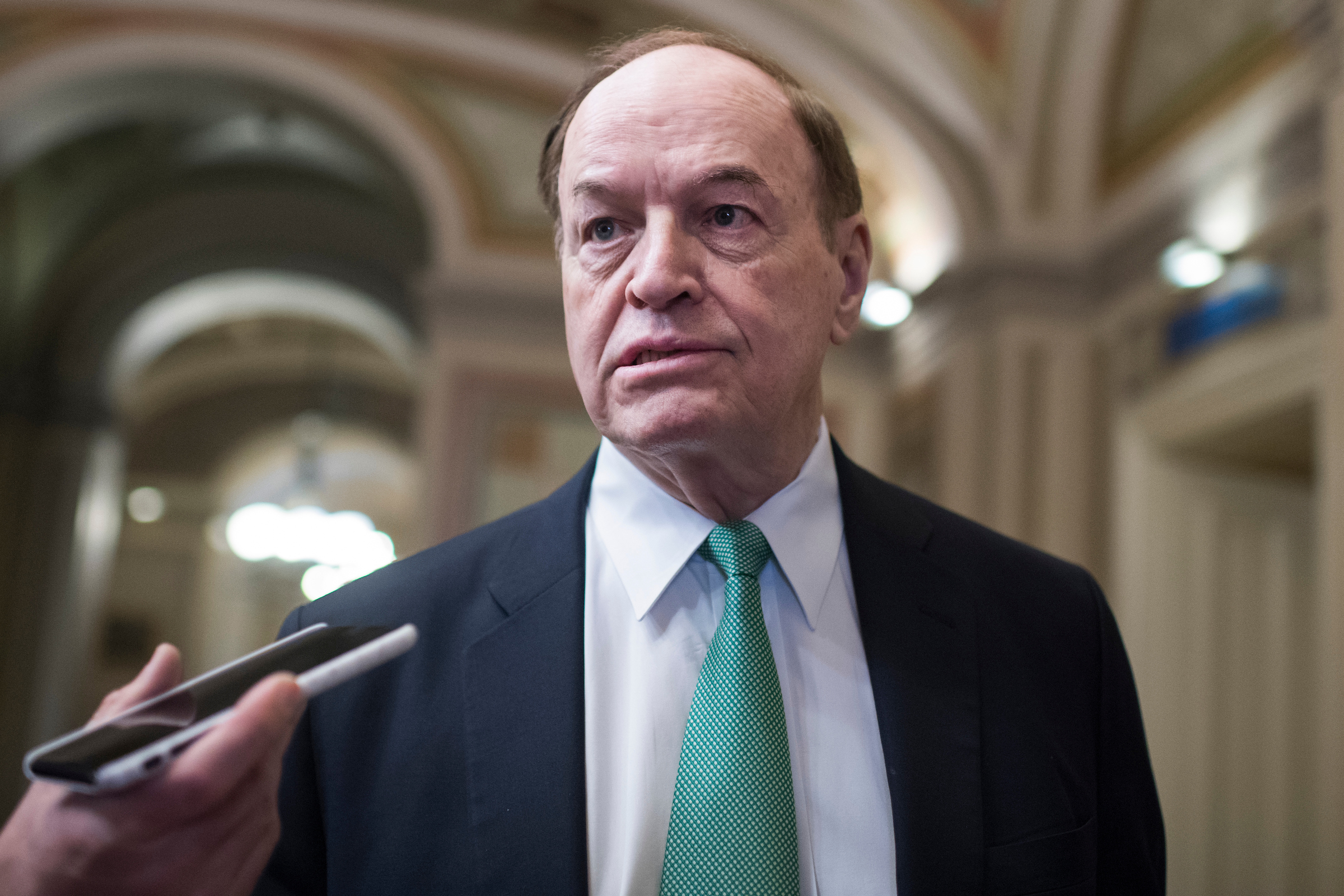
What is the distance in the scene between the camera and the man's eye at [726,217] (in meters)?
1.45

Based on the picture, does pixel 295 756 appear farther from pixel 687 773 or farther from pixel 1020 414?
pixel 1020 414

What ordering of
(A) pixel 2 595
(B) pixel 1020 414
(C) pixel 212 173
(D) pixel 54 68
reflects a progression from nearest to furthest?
(B) pixel 1020 414 < (D) pixel 54 68 < (A) pixel 2 595 < (C) pixel 212 173

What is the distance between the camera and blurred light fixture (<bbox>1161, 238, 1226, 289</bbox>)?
5156mm

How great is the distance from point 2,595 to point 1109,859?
10209mm

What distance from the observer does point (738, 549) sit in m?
1.42

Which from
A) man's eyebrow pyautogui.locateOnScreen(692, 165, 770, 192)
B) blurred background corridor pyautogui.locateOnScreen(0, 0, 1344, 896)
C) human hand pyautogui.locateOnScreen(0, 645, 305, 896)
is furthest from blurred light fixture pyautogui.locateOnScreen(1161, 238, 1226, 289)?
human hand pyautogui.locateOnScreen(0, 645, 305, 896)

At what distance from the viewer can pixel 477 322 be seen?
737 cm

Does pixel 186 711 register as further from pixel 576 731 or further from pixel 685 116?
pixel 685 116

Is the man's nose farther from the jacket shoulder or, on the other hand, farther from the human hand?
the human hand

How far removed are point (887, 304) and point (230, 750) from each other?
21.1ft

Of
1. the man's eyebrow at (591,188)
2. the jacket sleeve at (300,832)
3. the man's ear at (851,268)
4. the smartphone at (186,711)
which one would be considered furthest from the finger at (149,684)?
the man's ear at (851,268)

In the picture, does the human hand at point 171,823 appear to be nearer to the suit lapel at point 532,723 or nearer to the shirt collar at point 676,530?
the suit lapel at point 532,723

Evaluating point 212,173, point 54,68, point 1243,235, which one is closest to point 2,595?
point 212,173

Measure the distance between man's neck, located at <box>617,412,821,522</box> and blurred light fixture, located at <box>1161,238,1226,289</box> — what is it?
14.2ft
